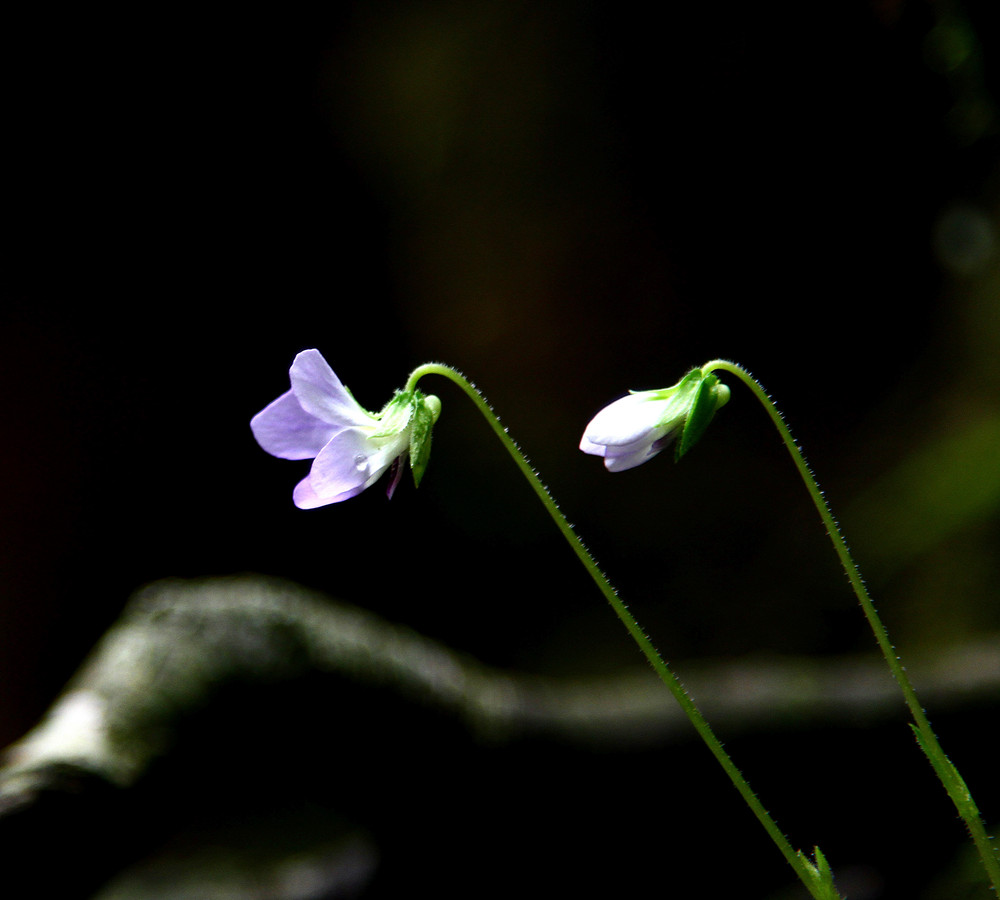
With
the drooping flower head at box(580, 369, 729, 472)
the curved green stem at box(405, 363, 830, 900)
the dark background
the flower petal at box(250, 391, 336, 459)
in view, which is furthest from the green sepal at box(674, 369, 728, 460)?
the dark background

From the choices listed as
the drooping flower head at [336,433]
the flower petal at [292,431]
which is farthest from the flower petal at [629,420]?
the flower petal at [292,431]

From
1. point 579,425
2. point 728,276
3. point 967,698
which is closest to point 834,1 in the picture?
point 728,276

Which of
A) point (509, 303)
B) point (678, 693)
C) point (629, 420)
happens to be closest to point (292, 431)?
point (629, 420)

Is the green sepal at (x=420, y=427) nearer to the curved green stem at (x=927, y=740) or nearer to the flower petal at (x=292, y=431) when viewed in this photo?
the flower petal at (x=292, y=431)

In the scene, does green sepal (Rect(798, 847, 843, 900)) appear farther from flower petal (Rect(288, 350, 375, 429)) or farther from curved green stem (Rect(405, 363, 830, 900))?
flower petal (Rect(288, 350, 375, 429))

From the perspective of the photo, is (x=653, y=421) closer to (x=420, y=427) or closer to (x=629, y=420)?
(x=629, y=420)

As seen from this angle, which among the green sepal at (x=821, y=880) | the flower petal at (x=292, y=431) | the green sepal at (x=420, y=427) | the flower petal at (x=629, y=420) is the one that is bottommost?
the green sepal at (x=821, y=880)

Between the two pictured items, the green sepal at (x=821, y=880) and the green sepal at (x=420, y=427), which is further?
Answer: the green sepal at (x=420, y=427)
